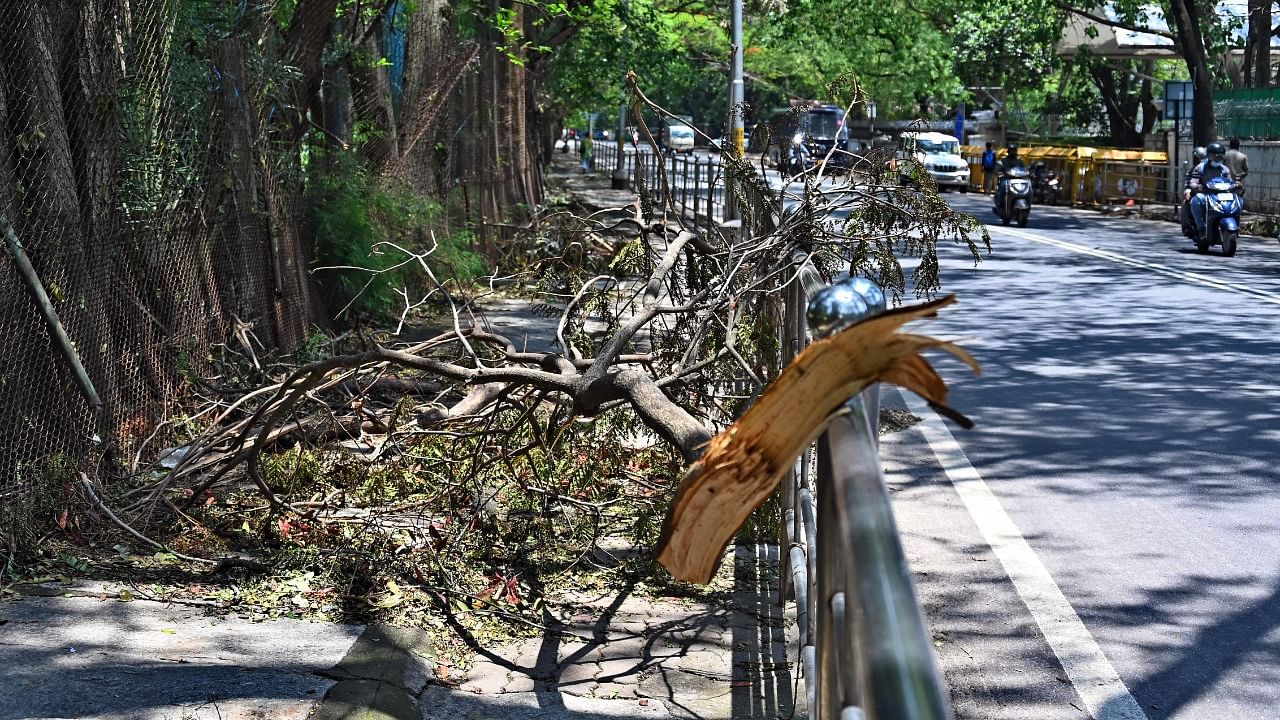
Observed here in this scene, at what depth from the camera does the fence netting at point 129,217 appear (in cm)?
665

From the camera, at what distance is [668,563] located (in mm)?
2600

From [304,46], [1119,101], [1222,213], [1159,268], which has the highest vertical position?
[1119,101]

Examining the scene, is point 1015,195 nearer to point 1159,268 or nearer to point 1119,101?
point 1159,268

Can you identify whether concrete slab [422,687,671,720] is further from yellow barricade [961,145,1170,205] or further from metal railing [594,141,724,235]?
yellow barricade [961,145,1170,205]

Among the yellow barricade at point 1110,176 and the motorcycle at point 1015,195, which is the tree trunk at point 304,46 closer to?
the motorcycle at point 1015,195

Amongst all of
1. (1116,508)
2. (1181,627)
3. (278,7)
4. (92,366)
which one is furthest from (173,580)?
(278,7)

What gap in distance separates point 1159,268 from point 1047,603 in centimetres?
1417

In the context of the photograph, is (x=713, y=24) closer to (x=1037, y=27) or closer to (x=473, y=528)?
(x=1037, y=27)

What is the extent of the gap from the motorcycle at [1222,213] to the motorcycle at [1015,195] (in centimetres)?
622

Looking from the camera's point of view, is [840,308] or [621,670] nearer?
[840,308]

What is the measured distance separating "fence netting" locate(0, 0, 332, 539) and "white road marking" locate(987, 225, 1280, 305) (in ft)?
35.0

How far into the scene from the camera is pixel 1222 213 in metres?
20.1

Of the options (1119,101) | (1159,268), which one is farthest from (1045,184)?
(1159,268)

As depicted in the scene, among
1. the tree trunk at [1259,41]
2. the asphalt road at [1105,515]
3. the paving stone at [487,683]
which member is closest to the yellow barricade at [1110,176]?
the tree trunk at [1259,41]
